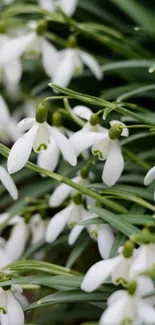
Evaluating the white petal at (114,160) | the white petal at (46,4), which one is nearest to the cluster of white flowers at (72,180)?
the white petal at (114,160)

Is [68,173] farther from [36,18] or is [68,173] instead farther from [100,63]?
[36,18]

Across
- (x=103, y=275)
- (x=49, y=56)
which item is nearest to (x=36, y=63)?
(x=49, y=56)

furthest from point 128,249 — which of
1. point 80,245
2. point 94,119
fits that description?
point 80,245

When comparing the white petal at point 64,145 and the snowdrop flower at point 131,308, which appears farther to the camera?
the white petal at point 64,145

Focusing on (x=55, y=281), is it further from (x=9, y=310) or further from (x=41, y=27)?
(x=41, y=27)

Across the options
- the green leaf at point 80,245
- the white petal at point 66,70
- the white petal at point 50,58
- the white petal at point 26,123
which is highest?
the white petal at point 50,58

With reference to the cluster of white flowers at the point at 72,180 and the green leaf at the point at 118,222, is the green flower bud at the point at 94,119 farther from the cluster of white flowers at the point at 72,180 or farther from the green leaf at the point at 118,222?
the green leaf at the point at 118,222

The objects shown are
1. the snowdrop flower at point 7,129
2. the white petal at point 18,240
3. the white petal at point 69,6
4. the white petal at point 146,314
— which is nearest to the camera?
the white petal at point 146,314

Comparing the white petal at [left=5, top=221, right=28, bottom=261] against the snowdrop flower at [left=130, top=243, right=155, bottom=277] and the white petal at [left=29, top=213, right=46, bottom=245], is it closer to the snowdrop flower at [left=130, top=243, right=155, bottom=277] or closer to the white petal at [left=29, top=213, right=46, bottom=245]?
the white petal at [left=29, top=213, right=46, bottom=245]
